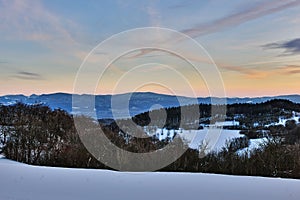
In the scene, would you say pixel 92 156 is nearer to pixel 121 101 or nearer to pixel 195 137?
pixel 121 101

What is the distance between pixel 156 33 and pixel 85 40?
2.12 m

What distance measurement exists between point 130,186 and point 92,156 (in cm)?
232

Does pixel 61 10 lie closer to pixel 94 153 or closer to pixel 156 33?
pixel 156 33

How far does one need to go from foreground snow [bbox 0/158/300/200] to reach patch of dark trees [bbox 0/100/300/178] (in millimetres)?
1145

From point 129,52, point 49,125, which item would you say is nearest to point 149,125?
point 129,52

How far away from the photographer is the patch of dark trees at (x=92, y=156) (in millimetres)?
6211

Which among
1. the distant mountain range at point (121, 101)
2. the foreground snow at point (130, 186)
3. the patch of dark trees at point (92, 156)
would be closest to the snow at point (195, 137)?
the patch of dark trees at point (92, 156)

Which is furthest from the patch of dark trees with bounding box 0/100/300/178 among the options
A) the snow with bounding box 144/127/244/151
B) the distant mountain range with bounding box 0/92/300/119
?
the distant mountain range with bounding box 0/92/300/119

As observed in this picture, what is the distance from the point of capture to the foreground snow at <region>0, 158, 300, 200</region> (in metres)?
4.27

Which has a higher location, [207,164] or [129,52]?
[129,52]

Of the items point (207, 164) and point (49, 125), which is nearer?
point (207, 164)

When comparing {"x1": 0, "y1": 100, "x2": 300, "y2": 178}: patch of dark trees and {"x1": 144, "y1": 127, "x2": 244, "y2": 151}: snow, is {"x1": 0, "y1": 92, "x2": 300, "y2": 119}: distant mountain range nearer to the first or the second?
{"x1": 0, "y1": 100, "x2": 300, "y2": 178}: patch of dark trees

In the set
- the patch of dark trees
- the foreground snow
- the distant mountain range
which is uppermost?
the distant mountain range

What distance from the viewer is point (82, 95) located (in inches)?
303
